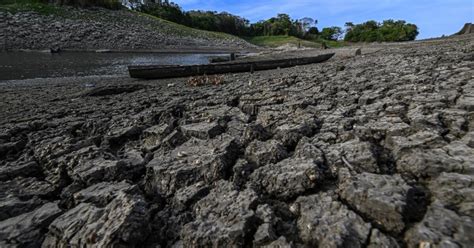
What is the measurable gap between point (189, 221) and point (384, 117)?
2.49m

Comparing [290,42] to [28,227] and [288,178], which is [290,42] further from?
[28,227]

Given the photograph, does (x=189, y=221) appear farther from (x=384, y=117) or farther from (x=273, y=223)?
(x=384, y=117)

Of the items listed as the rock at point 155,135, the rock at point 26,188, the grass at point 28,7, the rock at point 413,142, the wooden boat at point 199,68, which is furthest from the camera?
the grass at point 28,7

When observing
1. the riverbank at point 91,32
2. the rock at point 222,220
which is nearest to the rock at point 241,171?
the rock at point 222,220

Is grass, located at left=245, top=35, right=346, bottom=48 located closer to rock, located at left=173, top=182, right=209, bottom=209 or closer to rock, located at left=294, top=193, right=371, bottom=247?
rock, located at left=173, top=182, right=209, bottom=209

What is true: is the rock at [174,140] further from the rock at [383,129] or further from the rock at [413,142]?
the rock at [413,142]

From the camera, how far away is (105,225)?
1.95 m

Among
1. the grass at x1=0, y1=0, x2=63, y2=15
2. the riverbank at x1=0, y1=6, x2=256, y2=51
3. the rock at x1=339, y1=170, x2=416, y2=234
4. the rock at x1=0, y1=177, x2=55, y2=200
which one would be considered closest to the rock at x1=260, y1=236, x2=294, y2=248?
the rock at x1=339, y1=170, x2=416, y2=234

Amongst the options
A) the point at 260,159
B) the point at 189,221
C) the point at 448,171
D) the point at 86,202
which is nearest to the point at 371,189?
the point at 448,171

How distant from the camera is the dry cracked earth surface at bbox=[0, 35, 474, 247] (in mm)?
1778

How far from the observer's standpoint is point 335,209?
1911 millimetres

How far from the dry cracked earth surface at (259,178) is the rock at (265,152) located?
18 mm

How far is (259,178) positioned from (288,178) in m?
0.24

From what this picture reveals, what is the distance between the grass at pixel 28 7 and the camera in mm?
36500
